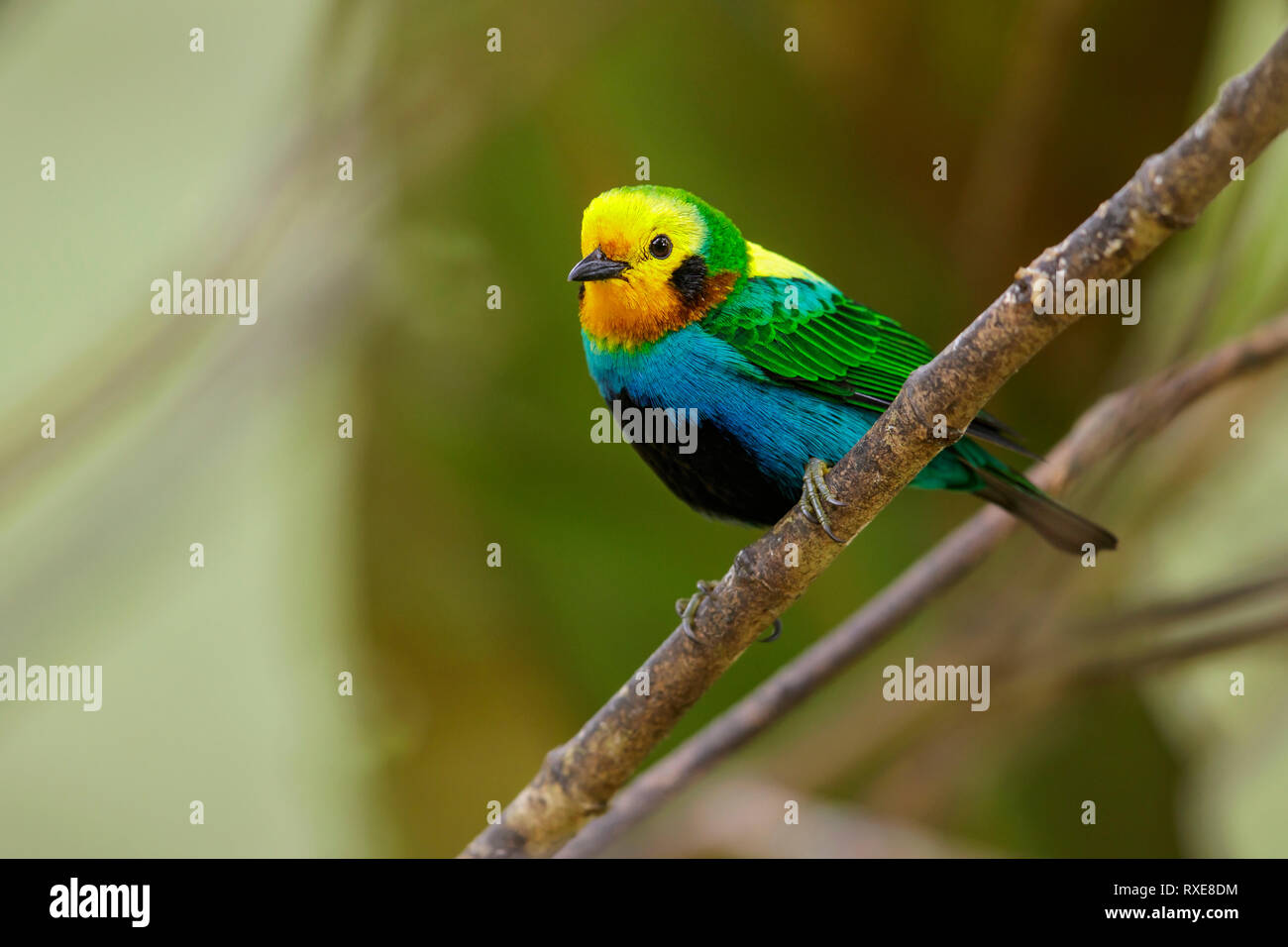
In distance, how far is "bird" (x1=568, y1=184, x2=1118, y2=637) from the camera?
143 inches

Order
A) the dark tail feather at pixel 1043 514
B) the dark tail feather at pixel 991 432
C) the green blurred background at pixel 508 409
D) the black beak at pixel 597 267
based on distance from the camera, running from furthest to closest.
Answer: the green blurred background at pixel 508 409 < the dark tail feather at pixel 1043 514 < the black beak at pixel 597 267 < the dark tail feather at pixel 991 432

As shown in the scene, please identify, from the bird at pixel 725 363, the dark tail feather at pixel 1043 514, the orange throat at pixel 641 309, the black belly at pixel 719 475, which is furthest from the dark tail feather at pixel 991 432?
the orange throat at pixel 641 309

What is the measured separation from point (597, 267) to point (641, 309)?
0.19m

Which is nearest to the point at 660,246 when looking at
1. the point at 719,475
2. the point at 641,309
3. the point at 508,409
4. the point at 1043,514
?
the point at 641,309

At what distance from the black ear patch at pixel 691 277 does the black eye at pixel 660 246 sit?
58mm

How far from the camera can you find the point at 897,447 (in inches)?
101

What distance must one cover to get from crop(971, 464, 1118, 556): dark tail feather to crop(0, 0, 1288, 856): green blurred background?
0.62 meters

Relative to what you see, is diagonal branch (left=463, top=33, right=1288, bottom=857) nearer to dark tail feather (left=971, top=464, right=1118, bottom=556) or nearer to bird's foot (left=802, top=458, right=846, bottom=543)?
bird's foot (left=802, top=458, right=846, bottom=543)

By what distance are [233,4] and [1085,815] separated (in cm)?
515

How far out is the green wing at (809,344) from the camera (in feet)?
12.1

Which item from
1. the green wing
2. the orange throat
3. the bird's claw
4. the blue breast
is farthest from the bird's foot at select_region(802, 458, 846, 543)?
the orange throat

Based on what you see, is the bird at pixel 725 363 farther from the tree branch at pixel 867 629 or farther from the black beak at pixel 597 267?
the tree branch at pixel 867 629

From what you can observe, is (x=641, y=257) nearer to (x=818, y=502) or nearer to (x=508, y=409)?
(x=818, y=502)
